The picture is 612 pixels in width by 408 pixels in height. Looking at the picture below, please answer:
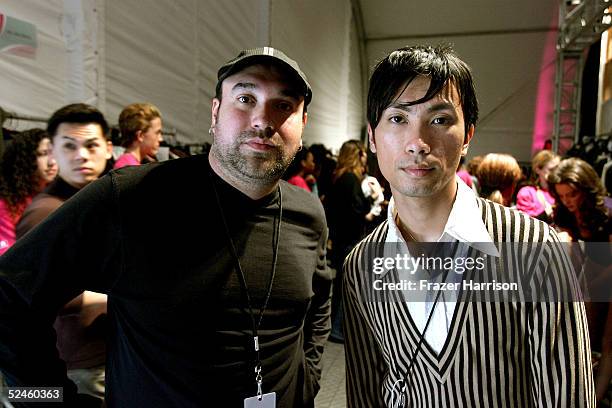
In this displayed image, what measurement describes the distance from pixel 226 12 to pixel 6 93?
311 centimetres

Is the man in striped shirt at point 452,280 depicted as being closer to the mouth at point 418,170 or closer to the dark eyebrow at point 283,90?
the mouth at point 418,170

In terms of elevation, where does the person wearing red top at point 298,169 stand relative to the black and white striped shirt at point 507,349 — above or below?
above

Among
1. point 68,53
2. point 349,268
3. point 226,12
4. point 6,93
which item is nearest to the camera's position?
point 349,268

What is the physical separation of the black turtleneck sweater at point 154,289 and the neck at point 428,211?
38 centimetres

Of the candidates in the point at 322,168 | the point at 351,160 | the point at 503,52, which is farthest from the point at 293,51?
the point at 503,52

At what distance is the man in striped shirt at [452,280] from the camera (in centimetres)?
93

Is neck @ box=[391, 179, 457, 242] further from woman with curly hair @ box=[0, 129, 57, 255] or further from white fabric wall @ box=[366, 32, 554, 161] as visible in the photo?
white fabric wall @ box=[366, 32, 554, 161]

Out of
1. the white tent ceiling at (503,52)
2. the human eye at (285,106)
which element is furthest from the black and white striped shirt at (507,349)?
the white tent ceiling at (503,52)

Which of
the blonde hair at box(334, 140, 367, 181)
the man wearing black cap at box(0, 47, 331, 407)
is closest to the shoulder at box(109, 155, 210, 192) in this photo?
the man wearing black cap at box(0, 47, 331, 407)

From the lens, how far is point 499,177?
9.61 feet

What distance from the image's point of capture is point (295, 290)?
115 cm

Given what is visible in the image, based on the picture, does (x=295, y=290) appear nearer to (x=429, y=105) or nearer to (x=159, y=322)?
(x=159, y=322)

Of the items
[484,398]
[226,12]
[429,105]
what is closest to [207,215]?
[429,105]

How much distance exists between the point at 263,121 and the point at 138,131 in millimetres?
1584
